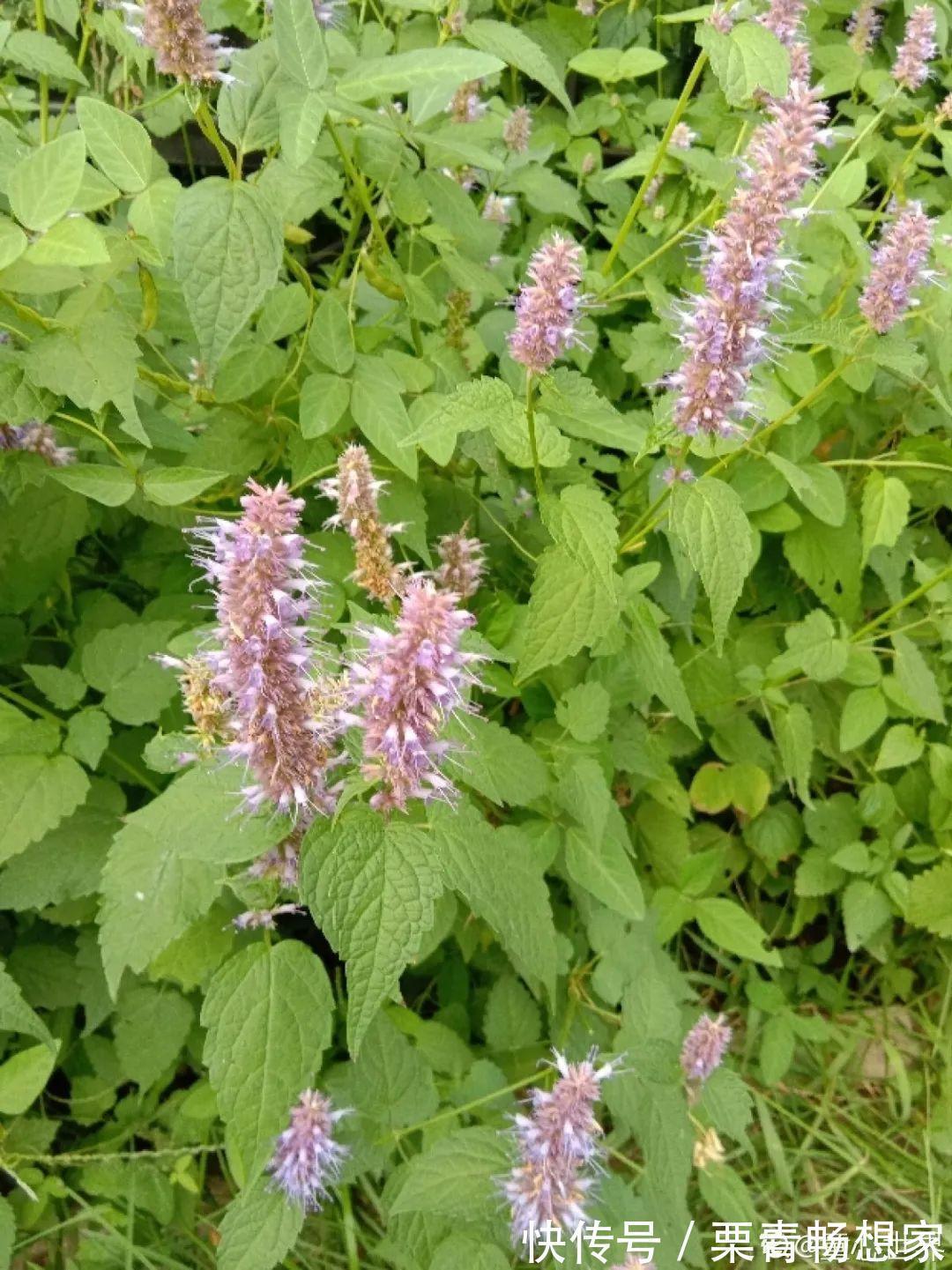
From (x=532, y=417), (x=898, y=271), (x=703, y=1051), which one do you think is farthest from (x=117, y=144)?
(x=703, y=1051)

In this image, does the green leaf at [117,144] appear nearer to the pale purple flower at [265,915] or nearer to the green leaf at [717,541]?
the green leaf at [717,541]

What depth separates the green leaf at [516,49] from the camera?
150 cm

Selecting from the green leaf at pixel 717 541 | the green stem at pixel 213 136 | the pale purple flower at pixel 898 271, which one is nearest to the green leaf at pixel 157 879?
the green leaf at pixel 717 541

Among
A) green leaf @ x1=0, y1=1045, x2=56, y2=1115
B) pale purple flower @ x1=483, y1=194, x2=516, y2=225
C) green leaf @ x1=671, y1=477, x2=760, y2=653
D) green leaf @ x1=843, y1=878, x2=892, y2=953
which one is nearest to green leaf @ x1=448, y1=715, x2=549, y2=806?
green leaf @ x1=671, y1=477, x2=760, y2=653

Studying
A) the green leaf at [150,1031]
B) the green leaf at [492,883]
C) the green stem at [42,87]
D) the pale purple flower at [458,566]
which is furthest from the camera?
the green leaf at [150,1031]

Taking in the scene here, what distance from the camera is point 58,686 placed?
1.72 m

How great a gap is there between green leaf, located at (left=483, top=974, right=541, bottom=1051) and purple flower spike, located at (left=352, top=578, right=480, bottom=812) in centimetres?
121

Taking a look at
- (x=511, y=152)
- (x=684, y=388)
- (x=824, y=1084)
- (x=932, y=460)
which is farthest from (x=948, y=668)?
(x=511, y=152)

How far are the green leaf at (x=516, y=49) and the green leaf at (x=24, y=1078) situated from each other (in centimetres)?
174

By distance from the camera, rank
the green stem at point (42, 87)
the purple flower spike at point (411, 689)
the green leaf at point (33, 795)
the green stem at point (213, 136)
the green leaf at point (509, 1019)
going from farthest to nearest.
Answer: the green leaf at point (509, 1019) < the green stem at point (42, 87) < the green leaf at point (33, 795) < the green stem at point (213, 136) < the purple flower spike at point (411, 689)

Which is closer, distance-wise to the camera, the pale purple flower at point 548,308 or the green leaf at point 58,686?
the pale purple flower at point 548,308

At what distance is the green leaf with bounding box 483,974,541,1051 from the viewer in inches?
82.7

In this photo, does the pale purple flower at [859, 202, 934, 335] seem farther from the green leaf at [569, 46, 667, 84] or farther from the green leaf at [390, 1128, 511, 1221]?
the green leaf at [390, 1128, 511, 1221]

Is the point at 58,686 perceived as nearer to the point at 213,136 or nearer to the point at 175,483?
the point at 175,483
